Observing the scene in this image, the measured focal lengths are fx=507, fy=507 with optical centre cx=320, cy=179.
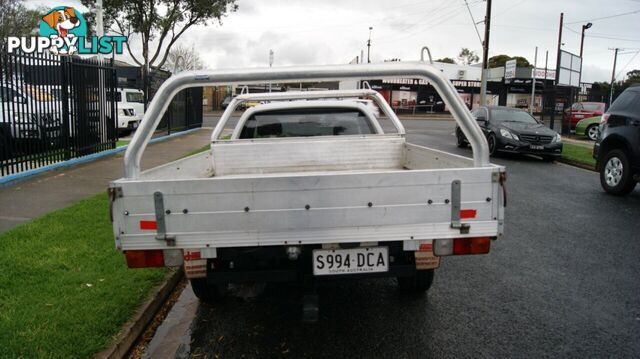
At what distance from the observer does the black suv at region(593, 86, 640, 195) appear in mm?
8328

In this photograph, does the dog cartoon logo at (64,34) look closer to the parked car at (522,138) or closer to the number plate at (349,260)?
the parked car at (522,138)

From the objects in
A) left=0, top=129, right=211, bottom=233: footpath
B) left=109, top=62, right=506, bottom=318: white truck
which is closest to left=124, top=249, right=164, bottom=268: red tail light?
left=109, top=62, right=506, bottom=318: white truck

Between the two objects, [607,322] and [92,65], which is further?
[92,65]

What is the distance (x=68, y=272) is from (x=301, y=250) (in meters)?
2.46

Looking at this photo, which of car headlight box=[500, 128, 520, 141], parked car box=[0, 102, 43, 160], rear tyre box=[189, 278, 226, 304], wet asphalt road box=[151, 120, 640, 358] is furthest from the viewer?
car headlight box=[500, 128, 520, 141]

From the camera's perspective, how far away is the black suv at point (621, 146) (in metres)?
8.33

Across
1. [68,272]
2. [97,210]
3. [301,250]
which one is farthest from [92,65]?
[301,250]

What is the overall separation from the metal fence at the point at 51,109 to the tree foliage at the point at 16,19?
29.4 m

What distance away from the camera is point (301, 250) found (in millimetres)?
3074

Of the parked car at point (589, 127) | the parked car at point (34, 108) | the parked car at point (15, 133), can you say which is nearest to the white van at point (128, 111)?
the parked car at point (34, 108)

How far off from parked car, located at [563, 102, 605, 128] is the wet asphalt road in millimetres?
19648

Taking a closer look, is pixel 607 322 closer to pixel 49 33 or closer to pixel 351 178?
pixel 351 178

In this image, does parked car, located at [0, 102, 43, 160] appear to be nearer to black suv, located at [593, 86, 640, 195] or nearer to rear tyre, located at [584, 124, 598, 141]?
black suv, located at [593, 86, 640, 195]

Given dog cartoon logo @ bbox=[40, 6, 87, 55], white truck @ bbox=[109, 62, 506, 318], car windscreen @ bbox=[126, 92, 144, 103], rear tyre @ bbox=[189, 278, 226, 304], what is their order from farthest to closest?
1. car windscreen @ bbox=[126, 92, 144, 103]
2. dog cartoon logo @ bbox=[40, 6, 87, 55]
3. rear tyre @ bbox=[189, 278, 226, 304]
4. white truck @ bbox=[109, 62, 506, 318]
